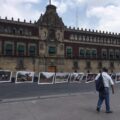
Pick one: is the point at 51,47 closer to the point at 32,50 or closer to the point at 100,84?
the point at 32,50

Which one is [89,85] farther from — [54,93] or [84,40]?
[84,40]

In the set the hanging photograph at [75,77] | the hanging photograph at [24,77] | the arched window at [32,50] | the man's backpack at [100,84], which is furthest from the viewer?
the arched window at [32,50]

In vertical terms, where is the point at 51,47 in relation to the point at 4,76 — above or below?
above

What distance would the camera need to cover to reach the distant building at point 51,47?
2194 inches

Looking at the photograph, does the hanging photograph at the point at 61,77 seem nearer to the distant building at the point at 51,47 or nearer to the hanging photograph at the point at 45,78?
the hanging photograph at the point at 45,78

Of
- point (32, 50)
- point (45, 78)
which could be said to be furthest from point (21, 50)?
point (45, 78)

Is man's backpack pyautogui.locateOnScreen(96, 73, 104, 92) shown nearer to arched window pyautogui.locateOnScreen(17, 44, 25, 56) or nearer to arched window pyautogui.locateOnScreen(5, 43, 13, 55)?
arched window pyautogui.locateOnScreen(5, 43, 13, 55)

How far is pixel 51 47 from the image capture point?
60.5 metres

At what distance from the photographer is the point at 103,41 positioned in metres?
69.8

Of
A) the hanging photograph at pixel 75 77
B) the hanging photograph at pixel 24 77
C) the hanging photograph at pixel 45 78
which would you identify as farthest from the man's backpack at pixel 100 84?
the hanging photograph at pixel 75 77

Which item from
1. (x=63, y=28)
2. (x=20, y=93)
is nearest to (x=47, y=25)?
(x=63, y=28)

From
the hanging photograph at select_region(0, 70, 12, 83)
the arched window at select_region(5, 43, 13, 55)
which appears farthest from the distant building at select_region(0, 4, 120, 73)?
the hanging photograph at select_region(0, 70, 12, 83)

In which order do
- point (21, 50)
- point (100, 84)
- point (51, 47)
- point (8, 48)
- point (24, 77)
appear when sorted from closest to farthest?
point (100, 84) → point (24, 77) → point (8, 48) → point (21, 50) → point (51, 47)

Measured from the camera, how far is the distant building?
2194 inches
